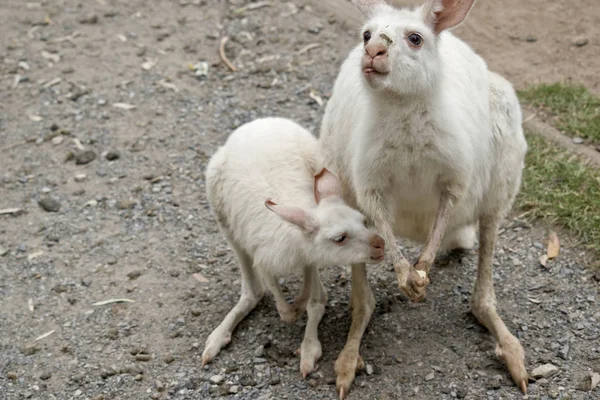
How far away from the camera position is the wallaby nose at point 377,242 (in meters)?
3.88

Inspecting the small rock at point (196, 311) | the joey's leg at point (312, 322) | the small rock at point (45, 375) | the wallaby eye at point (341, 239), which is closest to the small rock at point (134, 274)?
A: the small rock at point (196, 311)

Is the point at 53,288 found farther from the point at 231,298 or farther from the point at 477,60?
the point at 477,60

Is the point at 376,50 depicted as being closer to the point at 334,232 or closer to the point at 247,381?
the point at 334,232

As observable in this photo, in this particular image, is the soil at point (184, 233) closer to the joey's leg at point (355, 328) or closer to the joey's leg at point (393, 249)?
the joey's leg at point (355, 328)

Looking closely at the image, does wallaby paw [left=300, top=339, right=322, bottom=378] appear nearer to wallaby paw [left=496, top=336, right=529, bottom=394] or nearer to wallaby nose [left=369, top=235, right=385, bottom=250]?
wallaby nose [left=369, top=235, right=385, bottom=250]

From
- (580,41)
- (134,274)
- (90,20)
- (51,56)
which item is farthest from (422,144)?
(90,20)

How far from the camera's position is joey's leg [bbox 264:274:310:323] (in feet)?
13.9

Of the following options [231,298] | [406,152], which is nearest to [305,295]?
[231,298]

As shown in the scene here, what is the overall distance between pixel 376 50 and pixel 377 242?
3.15 ft

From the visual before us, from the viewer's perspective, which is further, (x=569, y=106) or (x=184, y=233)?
(x=569, y=106)

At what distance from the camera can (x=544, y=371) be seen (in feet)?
12.9

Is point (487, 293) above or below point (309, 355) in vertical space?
above

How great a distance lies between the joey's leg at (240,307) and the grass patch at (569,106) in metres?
2.26

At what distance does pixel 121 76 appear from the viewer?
22.4 ft
